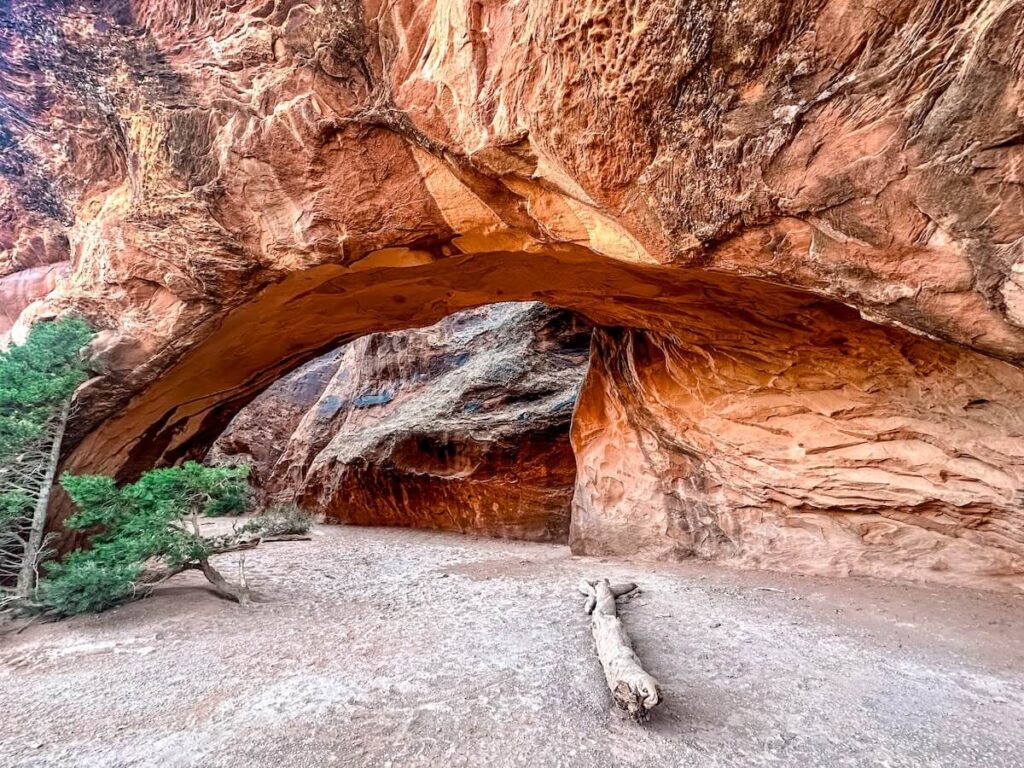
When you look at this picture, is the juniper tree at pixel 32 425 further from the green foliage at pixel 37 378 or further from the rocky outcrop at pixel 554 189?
the rocky outcrop at pixel 554 189

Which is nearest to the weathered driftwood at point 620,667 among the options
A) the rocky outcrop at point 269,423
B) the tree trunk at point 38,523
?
→ the tree trunk at point 38,523

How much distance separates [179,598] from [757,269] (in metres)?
6.27

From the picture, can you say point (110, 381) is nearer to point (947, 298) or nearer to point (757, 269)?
point (757, 269)

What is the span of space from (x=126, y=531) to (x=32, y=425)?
1292 millimetres

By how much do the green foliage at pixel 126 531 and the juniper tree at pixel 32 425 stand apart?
329mm

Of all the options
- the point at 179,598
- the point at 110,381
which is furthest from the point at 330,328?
the point at 179,598

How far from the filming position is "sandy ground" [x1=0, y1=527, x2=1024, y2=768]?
231 centimetres

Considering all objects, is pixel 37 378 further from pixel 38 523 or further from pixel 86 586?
pixel 86 586

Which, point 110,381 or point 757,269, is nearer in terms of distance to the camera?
point 757,269

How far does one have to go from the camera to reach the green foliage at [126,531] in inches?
168

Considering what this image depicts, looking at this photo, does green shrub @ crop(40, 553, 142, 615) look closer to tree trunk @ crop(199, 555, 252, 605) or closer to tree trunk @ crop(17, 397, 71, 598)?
tree trunk @ crop(17, 397, 71, 598)

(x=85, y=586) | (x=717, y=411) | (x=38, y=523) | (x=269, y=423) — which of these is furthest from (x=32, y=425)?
(x=269, y=423)

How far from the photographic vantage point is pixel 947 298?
10.7 feet

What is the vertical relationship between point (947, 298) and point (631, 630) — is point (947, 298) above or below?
above
